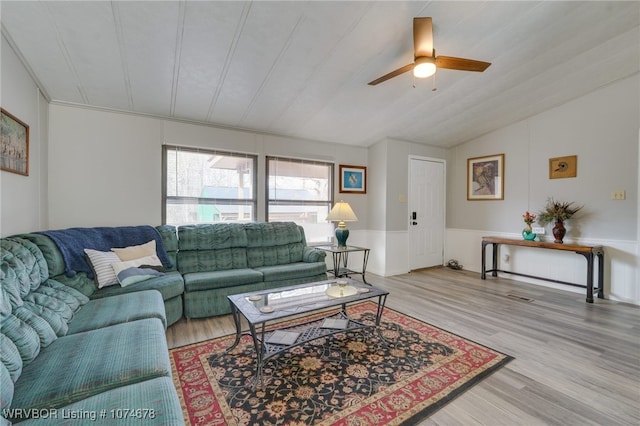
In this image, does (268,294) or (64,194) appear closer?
(268,294)

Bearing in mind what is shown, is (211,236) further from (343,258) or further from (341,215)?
(343,258)

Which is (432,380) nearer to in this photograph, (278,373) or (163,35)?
(278,373)

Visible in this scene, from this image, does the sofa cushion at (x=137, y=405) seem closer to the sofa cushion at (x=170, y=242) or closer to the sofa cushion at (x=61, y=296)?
the sofa cushion at (x=61, y=296)

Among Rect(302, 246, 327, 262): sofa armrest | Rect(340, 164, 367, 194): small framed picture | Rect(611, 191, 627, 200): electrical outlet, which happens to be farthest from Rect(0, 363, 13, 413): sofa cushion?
Rect(611, 191, 627, 200): electrical outlet

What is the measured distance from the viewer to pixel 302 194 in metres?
4.64

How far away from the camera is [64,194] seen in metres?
3.09

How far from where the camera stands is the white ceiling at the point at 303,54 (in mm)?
2186

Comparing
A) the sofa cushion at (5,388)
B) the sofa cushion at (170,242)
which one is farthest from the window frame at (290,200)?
the sofa cushion at (5,388)

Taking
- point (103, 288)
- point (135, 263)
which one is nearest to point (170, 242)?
point (135, 263)

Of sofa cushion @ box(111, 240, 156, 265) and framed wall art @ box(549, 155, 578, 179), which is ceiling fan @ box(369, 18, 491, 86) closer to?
framed wall art @ box(549, 155, 578, 179)

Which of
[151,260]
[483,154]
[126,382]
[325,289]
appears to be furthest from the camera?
[483,154]

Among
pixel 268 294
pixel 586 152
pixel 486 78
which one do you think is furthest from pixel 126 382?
pixel 586 152

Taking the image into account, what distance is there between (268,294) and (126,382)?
123 cm

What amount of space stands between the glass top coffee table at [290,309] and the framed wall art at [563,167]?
3.71m
